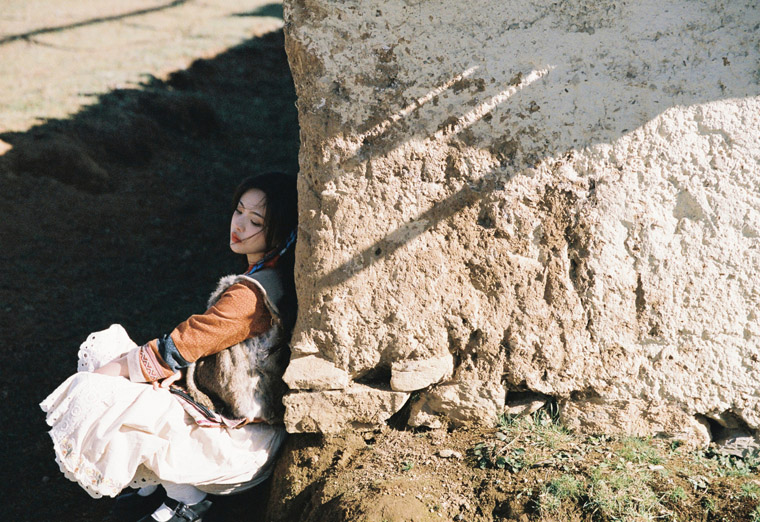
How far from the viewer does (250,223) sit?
2562 mm

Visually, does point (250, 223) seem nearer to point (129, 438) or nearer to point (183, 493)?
point (129, 438)

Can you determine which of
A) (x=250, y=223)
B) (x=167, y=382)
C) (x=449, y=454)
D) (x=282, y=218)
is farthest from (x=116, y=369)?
(x=449, y=454)

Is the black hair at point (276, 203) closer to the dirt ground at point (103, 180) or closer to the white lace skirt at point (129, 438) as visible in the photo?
the white lace skirt at point (129, 438)

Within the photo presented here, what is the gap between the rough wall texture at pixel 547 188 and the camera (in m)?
2.27

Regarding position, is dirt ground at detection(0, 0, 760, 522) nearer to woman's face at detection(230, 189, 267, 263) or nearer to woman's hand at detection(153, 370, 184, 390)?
woman's hand at detection(153, 370, 184, 390)

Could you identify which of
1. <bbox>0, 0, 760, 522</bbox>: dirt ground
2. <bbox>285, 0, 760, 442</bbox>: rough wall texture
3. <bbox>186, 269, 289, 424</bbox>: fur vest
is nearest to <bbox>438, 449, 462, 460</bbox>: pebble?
<bbox>0, 0, 760, 522</bbox>: dirt ground

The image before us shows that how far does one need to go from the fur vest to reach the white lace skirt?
0.10 meters

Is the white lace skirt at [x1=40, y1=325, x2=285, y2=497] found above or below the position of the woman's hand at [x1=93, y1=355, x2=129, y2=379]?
below

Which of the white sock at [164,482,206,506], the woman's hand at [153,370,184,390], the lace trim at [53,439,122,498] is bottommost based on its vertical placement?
the white sock at [164,482,206,506]

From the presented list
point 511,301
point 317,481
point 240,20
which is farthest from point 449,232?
point 240,20

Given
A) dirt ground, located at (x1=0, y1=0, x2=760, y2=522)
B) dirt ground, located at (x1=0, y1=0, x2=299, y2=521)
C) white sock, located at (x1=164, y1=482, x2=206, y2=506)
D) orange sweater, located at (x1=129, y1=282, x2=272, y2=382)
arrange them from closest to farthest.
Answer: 1. dirt ground, located at (x1=0, y1=0, x2=760, y2=522)
2. orange sweater, located at (x1=129, y1=282, x2=272, y2=382)
3. white sock, located at (x1=164, y1=482, x2=206, y2=506)
4. dirt ground, located at (x1=0, y1=0, x2=299, y2=521)

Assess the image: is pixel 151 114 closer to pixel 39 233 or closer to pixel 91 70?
pixel 91 70

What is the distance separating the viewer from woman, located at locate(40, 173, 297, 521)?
2250 millimetres

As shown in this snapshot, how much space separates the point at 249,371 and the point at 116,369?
475 millimetres
